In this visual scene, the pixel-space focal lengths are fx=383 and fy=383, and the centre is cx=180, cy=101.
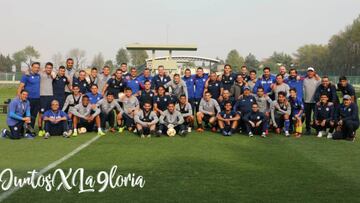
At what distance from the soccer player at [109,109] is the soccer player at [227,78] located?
3.05 m

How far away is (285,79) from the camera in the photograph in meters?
10.8

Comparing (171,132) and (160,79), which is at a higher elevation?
(160,79)

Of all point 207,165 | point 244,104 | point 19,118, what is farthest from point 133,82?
point 207,165

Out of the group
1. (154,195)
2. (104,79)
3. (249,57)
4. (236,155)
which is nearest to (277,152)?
(236,155)

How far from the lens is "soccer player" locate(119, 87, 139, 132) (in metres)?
10.4

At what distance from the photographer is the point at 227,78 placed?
11.1 metres

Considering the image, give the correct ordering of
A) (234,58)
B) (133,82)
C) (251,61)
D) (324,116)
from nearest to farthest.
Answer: (324,116), (133,82), (234,58), (251,61)

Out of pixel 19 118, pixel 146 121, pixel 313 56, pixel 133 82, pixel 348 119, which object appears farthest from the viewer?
pixel 313 56

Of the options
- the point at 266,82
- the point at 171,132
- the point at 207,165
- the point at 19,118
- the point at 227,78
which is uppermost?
the point at 227,78

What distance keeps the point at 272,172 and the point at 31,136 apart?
6002mm

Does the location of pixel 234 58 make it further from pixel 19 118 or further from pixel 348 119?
pixel 19 118

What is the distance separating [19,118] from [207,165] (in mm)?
5056

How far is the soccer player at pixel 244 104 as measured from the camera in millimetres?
10227

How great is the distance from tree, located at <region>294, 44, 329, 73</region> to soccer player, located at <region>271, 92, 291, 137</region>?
2467 inches
